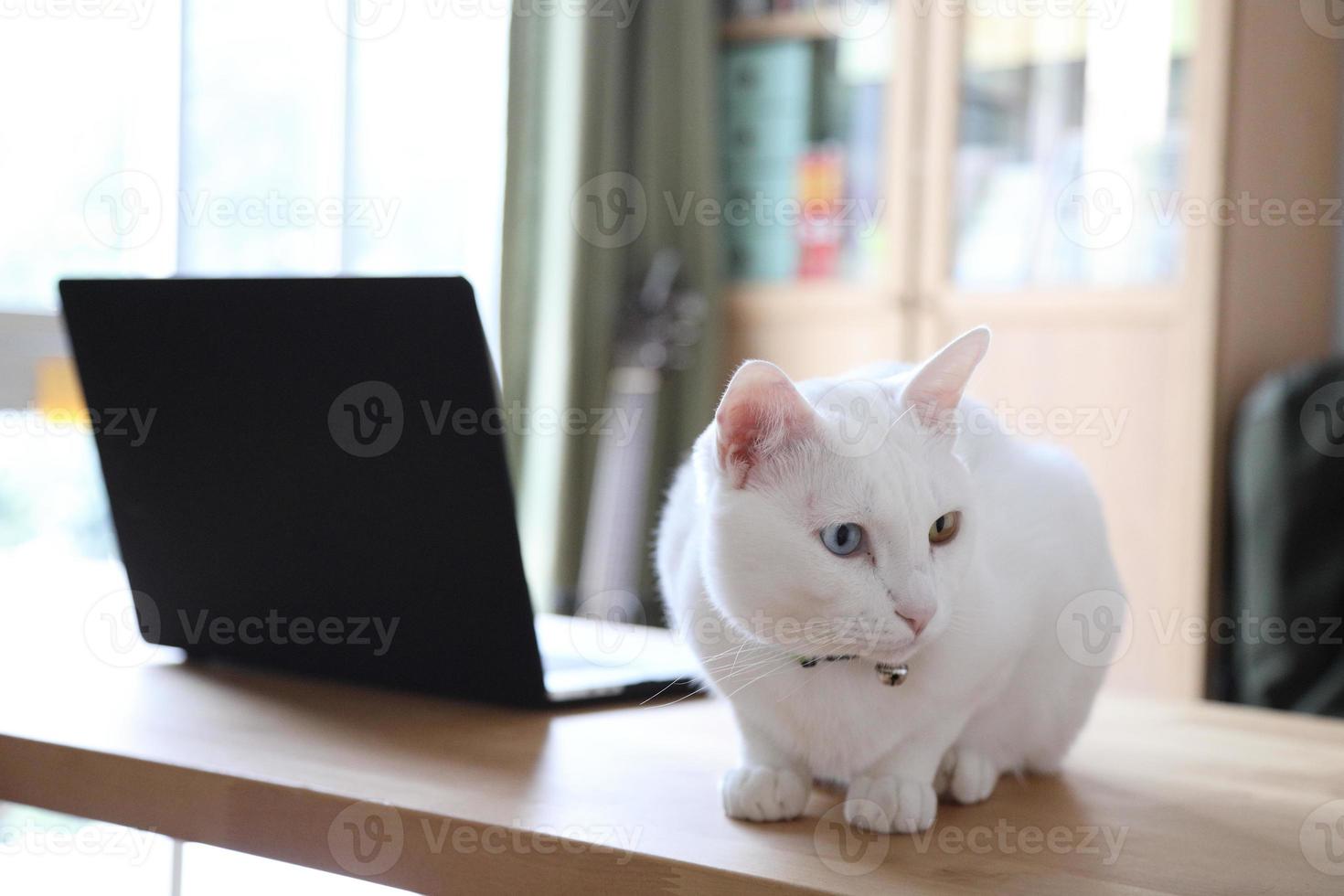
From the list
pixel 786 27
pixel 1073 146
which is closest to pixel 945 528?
pixel 1073 146

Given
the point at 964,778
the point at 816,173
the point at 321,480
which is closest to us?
the point at 964,778

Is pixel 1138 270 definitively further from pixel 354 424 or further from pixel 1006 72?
pixel 354 424

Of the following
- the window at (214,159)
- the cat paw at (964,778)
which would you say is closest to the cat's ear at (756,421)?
the cat paw at (964,778)

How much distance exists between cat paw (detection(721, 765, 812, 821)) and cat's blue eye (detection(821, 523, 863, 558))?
144 mm

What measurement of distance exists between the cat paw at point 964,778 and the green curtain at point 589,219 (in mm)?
2094

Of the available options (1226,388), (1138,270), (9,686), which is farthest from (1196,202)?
(9,686)

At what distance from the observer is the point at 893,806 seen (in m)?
0.69

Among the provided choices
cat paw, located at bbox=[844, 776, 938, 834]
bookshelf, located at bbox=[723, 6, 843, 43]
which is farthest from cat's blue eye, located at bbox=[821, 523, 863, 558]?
bookshelf, located at bbox=[723, 6, 843, 43]

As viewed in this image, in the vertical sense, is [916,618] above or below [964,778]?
above

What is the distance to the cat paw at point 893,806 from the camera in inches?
27.2

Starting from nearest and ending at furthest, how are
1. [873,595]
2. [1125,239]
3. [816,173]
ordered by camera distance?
[873,595]
[1125,239]
[816,173]

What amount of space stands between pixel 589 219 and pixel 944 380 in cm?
226

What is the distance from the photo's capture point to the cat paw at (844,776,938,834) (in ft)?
2.27

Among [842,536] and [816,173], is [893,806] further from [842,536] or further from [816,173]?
[816,173]
